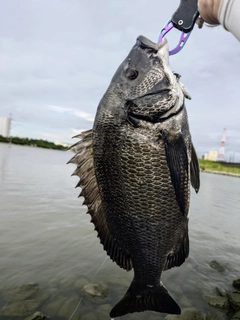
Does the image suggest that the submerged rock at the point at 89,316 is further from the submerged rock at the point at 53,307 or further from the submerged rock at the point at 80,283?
the submerged rock at the point at 80,283

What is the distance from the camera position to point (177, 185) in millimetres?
2031

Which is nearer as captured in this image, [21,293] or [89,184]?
[89,184]

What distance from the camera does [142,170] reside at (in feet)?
6.77

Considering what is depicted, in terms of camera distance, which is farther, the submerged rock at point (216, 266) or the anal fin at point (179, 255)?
the submerged rock at point (216, 266)

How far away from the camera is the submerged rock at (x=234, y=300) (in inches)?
170

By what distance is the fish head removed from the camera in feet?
6.86

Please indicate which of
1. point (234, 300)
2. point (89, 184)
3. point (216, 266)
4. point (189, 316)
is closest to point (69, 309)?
point (189, 316)

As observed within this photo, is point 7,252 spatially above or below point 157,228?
below

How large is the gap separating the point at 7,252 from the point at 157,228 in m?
4.46

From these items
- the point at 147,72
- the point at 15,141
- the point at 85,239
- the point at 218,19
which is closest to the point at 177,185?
the point at 147,72

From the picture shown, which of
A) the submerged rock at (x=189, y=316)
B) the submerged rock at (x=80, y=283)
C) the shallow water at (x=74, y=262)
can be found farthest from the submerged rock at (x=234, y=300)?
the submerged rock at (x=80, y=283)

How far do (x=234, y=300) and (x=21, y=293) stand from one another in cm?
346

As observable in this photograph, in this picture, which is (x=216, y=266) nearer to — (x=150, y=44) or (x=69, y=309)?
(x=69, y=309)

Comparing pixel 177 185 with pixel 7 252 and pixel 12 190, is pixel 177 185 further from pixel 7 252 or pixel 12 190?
pixel 12 190
